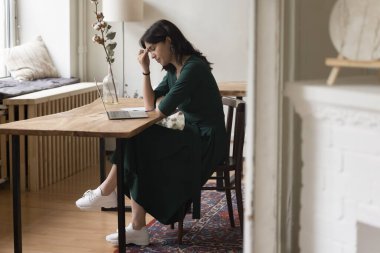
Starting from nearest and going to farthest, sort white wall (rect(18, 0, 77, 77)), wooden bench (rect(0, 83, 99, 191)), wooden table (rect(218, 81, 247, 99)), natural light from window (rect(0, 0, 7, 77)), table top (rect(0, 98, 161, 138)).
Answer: table top (rect(0, 98, 161, 138)) < wooden table (rect(218, 81, 247, 99)) < wooden bench (rect(0, 83, 99, 191)) < natural light from window (rect(0, 0, 7, 77)) < white wall (rect(18, 0, 77, 77))

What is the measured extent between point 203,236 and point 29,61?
2.80 meters

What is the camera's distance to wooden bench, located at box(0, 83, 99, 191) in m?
5.25

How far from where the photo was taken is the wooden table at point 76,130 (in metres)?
3.39

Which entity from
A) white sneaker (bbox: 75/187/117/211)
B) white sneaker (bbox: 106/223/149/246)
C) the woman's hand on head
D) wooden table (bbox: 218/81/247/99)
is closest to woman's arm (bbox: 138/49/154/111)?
the woman's hand on head

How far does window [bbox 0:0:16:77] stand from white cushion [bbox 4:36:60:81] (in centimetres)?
18

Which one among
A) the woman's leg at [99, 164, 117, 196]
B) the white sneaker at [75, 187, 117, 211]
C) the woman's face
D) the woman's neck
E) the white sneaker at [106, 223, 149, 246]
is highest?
the woman's face

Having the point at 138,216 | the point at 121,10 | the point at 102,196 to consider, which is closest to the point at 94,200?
the point at 102,196

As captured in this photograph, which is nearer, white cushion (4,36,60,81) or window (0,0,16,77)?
white cushion (4,36,60,81)

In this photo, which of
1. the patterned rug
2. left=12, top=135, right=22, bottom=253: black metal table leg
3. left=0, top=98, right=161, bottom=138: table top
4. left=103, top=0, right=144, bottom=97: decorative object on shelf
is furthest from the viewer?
left=103, top=0, right=144, bottom=97: decorative object on shelf

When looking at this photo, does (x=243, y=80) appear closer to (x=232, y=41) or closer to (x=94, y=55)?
(x=232, y=41)

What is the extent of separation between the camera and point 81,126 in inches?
138

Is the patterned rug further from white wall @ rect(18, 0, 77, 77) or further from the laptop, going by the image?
white wall @ rect(18, 0, 77, 77)

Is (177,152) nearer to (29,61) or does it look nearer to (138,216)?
(138,216)

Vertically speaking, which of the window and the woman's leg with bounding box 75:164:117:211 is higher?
the window
